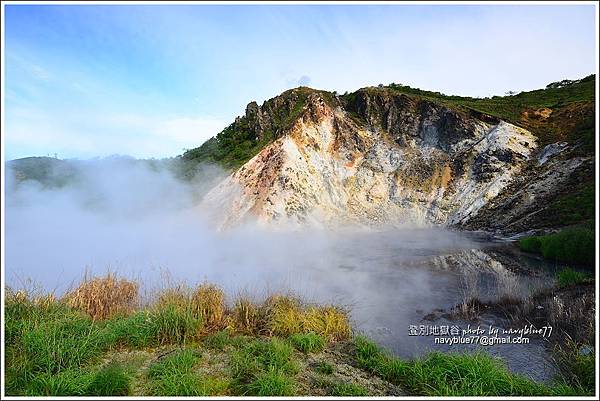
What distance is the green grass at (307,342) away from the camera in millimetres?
6059

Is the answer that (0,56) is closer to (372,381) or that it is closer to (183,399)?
(183,399)

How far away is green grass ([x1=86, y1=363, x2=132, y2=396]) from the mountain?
62.5ft

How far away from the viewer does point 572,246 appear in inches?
543

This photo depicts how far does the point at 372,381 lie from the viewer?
5141mm

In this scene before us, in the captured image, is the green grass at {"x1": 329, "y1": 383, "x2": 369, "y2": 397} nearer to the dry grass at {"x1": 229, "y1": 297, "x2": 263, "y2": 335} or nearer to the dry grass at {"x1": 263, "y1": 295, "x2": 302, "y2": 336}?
the dry grass at {"x1": 263, "y1": 295, "x2": 302, "y2": 336}

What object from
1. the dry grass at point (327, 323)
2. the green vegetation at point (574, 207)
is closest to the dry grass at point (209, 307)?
the dry grass at point (327, 323)

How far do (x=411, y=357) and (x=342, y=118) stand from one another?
1084 inches

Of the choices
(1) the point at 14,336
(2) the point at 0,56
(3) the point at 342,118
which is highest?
(3) the point at 342,118

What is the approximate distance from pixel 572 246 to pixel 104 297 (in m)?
14.9

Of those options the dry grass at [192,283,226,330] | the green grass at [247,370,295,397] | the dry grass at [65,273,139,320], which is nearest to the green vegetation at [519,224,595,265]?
the dry grass at [192,283,226,330]

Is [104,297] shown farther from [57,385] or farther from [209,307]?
[57,385]

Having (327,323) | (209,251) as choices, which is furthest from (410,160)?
(327,323)

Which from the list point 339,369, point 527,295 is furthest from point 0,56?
point 527,295

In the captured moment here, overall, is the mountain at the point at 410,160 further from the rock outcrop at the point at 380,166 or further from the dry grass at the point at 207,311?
the dry grass at the point at 207,311
